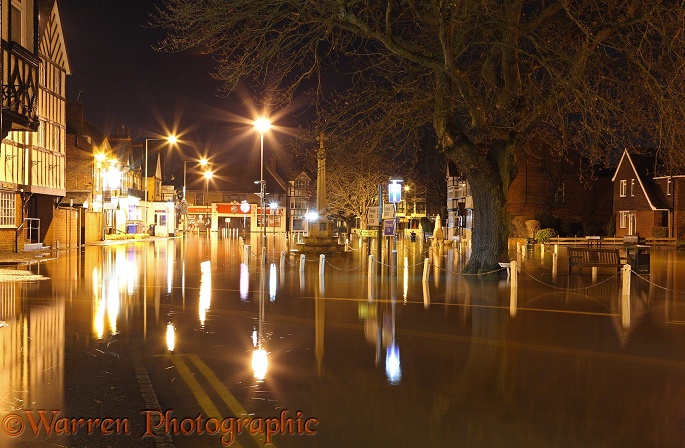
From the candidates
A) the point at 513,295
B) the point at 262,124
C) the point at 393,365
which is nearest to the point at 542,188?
the point at 262,124

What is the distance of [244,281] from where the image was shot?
2197 centimetres

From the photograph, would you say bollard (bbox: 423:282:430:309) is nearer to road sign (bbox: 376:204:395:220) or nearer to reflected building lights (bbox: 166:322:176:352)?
reflected building lights (bbox: 166:322:176:352)

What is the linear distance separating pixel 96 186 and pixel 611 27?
46.8 metres

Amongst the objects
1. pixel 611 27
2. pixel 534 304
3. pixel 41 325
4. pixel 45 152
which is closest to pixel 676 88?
pixel 611 27

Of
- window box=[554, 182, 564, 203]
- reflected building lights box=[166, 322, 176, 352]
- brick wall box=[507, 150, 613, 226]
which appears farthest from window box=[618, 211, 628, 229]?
reflected building lights box=[166, 322, 176, 352]

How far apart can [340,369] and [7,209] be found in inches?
1211

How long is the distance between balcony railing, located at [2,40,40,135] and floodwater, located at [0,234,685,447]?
9987 mm

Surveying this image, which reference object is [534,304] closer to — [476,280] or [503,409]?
[476,280]

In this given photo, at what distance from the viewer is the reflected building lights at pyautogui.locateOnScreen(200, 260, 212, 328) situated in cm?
1446

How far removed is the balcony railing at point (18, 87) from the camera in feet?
84.0

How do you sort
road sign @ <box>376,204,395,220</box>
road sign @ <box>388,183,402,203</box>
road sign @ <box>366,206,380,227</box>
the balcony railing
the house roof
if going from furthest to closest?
the house roof → road sign @ <box>388,183,402,203</box> → road sign @ <box>366,206,380,227</box> → road sign @ <box>376,204,395,220</box> → the balcony railing

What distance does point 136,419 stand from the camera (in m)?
6.75

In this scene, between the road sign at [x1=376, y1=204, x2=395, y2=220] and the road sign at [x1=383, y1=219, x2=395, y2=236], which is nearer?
the road sign at [x1=383, y1=219, x2=395, y2=236]

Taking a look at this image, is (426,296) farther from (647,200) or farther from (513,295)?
(647,200)
